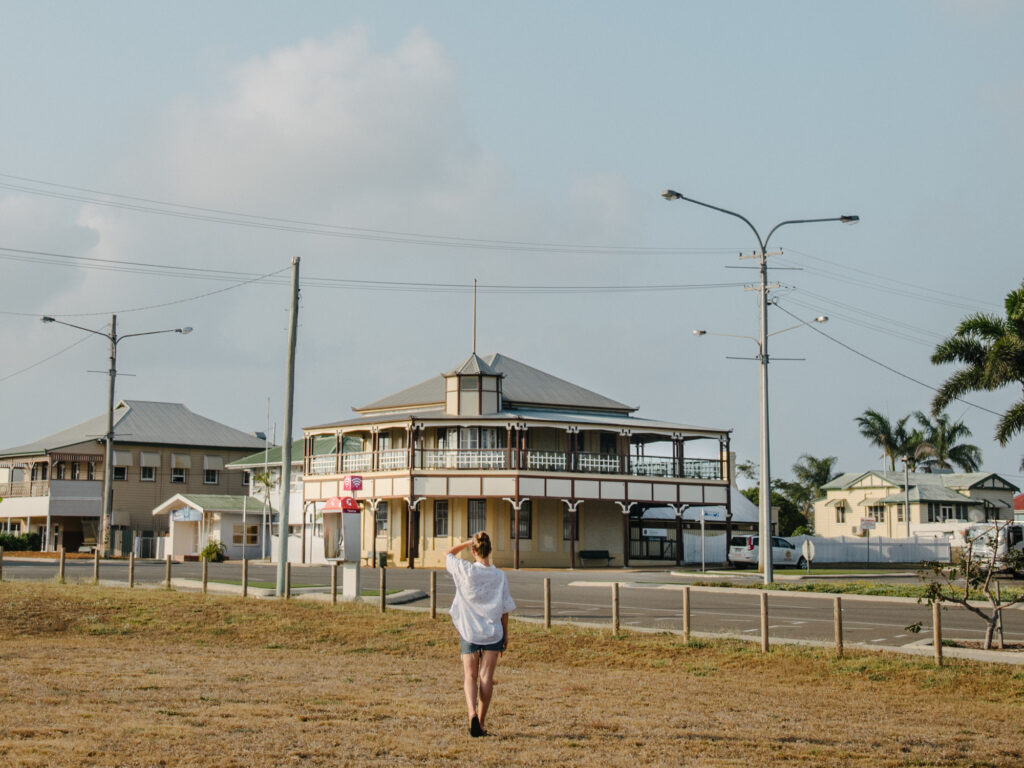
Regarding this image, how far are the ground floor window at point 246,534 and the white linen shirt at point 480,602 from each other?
49947 millimetres

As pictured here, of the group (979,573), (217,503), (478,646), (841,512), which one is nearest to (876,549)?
(841,512)

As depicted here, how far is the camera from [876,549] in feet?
196

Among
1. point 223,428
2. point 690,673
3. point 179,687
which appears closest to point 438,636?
point 690,673

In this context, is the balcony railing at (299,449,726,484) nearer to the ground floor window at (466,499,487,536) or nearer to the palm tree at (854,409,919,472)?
the ground floor window at (466,499,487,536)

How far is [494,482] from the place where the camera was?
161ft

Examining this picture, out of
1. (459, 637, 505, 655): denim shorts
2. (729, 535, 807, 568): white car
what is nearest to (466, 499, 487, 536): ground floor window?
(729, 535, 807, 568): white car

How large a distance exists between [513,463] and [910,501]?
3435cm

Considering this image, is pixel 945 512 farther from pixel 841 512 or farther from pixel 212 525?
pixel 212 525

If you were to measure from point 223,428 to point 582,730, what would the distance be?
6520 cm

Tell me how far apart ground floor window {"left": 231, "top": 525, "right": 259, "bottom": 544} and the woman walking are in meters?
49.8

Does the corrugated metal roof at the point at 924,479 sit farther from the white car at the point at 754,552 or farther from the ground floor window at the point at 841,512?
the white car at the point at 754,552

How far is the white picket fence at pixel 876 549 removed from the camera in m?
58.7

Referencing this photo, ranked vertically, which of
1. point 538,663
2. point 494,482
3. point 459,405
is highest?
point 459,405

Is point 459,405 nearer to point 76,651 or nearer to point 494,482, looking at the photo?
point 494,482
